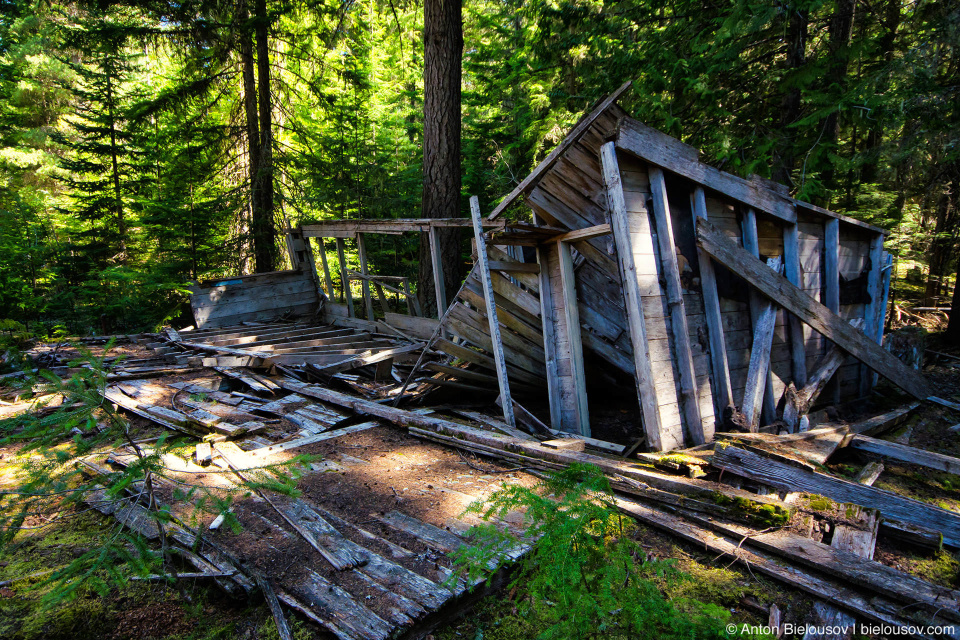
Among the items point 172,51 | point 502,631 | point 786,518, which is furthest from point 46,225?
point 786,518

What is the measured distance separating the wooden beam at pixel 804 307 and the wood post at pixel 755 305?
0.22 meters

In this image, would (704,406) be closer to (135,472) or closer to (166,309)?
(135,472)

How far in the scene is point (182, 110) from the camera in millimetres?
12711

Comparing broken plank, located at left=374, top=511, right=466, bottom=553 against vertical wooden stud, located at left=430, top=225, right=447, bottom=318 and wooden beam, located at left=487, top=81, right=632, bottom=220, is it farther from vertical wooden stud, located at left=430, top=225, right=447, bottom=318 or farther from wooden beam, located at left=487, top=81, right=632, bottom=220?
vertical wooden stud, located at left=430, top=225, right=447, bottom=318

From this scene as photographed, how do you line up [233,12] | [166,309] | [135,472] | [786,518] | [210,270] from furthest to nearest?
[210,270]
[166,309]
[233,12]
[786,518]
[135,472]

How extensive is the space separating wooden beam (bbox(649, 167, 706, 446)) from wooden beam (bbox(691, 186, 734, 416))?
33 centimetres

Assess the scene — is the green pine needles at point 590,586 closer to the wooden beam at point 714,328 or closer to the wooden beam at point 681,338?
the wooden beam at point 681,338

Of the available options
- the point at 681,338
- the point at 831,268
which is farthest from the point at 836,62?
the point at 681,338

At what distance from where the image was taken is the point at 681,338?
4578 mm

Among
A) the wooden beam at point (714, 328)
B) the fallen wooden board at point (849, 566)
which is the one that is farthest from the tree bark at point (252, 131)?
the fallen wooden board at point (849, 566)

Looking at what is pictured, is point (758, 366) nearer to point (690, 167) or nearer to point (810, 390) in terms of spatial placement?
point (810, 390)

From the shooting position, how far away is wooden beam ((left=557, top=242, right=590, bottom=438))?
18.1 feet

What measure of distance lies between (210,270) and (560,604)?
1459 centimetres

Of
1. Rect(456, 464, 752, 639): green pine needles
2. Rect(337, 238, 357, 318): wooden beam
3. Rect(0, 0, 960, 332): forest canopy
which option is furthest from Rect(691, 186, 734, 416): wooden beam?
Rect(337, 238, 357, 318): wooden beam
